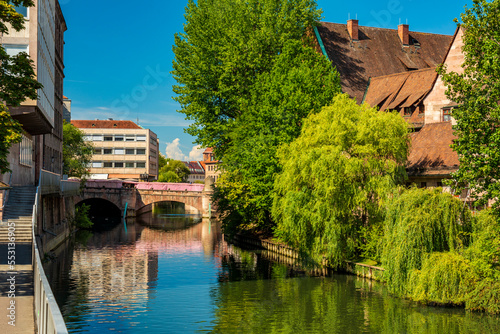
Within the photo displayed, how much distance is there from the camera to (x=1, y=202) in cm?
2695

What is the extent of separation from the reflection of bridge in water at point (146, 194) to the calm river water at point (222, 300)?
3828cm

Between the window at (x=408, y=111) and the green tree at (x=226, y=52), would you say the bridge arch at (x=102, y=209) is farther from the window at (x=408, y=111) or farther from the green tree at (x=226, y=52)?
the window at (x=408, y=111)

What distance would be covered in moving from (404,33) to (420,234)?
36.9m

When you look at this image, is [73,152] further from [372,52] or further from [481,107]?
[481,107]

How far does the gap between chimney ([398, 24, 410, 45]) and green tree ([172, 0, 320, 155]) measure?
42.1 ft

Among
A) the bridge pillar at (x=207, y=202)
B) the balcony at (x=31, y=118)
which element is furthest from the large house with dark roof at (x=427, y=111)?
the bridge pillar at (x=207, y=202)

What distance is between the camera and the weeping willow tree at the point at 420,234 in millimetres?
24031

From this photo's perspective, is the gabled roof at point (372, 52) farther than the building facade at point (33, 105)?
Yes

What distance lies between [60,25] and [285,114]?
29.1 meters

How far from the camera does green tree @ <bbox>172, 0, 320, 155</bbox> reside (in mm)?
43094

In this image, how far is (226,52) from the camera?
42.3 metres

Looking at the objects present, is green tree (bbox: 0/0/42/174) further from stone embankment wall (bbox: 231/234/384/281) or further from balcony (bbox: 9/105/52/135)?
stone embankment wall (bbox: 231/234/384/281)

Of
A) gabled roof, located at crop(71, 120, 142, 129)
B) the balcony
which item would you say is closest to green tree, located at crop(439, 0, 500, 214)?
the balcony

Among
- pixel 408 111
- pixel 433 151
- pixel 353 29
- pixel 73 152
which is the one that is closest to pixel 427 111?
pixel 408 111
